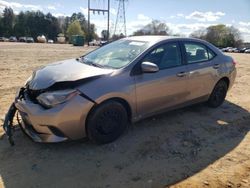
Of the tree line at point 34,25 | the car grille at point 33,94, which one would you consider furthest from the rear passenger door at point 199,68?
the tree line at point 34,25

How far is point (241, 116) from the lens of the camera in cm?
586

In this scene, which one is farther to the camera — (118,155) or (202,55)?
(202,55)

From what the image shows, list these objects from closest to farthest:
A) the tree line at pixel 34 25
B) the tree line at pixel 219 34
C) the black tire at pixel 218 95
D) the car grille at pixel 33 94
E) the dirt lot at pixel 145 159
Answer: the dirt lot at pixel 145 159 → the car grille at pixel 33 94 → the black tire at pixel 218 95 → the tree line at pixel 219 34 → the tree line at pixel 34 25

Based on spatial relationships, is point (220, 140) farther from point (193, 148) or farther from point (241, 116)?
point (241, 116)

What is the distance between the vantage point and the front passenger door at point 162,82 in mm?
4429

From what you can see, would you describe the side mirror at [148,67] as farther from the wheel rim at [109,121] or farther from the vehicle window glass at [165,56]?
the wheel rim at [109,121]

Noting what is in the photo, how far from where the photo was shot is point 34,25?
3942 inches

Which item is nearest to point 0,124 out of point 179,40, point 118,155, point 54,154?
point 54,154

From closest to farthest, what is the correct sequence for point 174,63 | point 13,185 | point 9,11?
point 13,185 < point 174,63 < point 9,11

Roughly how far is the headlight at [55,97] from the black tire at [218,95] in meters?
3.40

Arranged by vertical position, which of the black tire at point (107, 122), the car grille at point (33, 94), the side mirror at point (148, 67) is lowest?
the black tire at point (107, 122)

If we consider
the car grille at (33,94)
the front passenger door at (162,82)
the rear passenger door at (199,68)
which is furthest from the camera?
the rear passenger door at (199,68)

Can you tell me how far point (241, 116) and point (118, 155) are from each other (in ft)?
10.4

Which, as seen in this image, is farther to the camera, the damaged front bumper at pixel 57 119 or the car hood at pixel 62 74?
the car hood at pixel 62 74
